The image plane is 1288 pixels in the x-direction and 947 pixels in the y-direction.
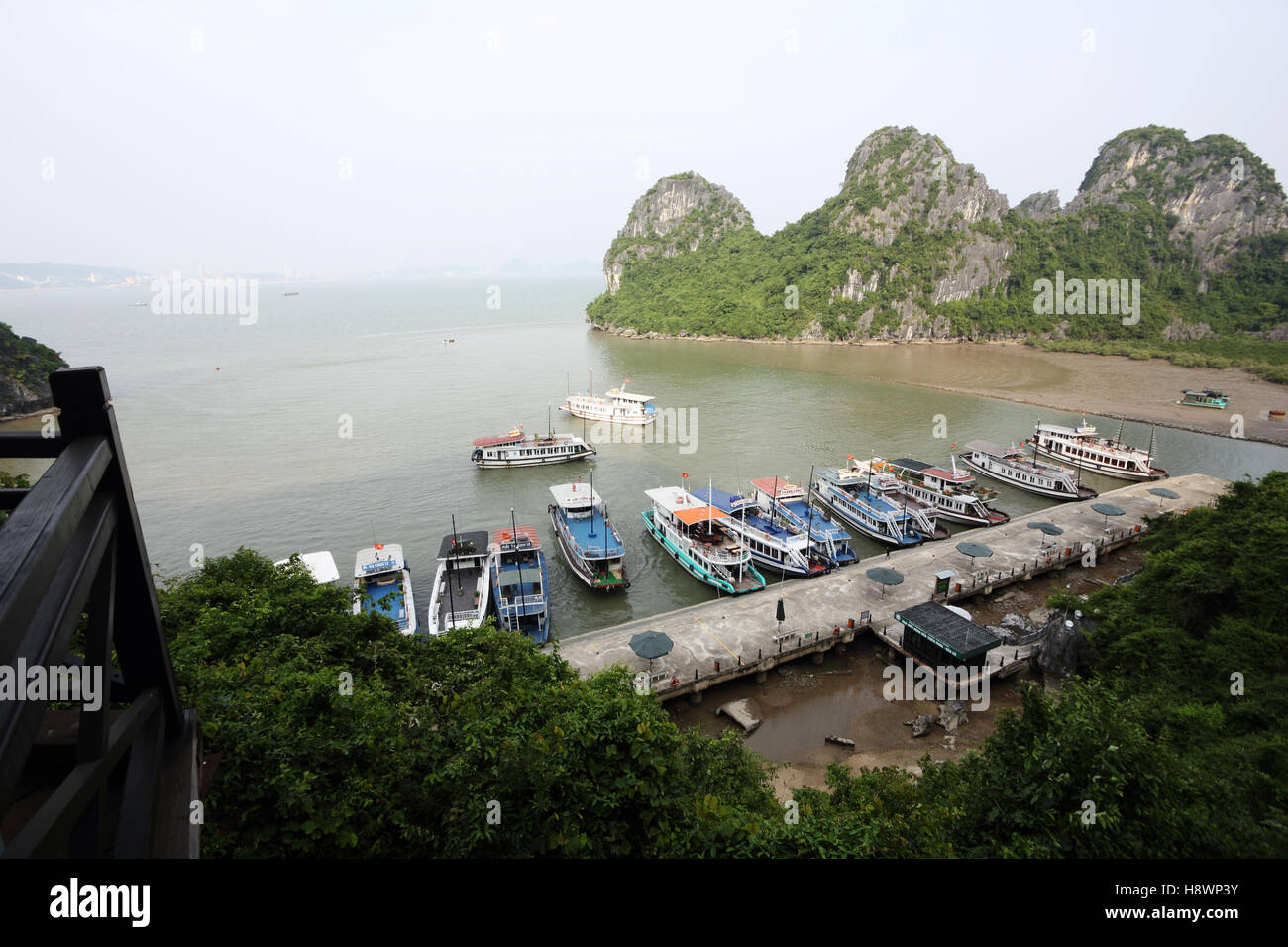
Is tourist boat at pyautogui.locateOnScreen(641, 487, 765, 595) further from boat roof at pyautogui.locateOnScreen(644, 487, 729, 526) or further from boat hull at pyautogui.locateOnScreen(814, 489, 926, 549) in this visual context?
boat hull at pyautogui.locateOnScreen(814, 489, 926, 549)

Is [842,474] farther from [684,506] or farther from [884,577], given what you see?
[884,577]

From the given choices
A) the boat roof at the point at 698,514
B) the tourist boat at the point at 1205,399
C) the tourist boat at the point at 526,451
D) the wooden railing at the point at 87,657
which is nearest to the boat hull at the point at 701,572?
the boat roof at the point at 698,514

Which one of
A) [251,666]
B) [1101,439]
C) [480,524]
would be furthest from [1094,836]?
[1101,439]

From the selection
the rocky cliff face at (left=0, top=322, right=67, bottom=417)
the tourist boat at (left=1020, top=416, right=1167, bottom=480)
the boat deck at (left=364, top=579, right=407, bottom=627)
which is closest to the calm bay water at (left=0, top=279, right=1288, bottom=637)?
the tourist boat at (left=1020, top=416, right=1167, bottom=480)

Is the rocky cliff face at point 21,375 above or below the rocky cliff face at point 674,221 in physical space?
below

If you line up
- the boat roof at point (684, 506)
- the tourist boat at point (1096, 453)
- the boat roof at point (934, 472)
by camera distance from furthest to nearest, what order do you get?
the tourist boat at point (1096, 453)
the boat roof at point (934, 472)
the boat roof at point (684, 506)

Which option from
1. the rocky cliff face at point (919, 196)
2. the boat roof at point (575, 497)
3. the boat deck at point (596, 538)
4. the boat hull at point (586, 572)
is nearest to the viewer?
the boat hull at point (586, 572)

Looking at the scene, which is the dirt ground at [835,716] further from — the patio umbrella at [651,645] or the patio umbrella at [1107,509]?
the patio umbrella at [1107,509]
